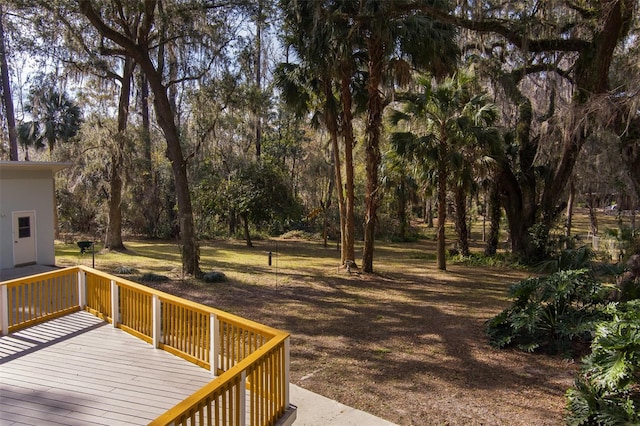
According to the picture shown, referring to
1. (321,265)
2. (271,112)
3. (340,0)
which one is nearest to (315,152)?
(271,112)

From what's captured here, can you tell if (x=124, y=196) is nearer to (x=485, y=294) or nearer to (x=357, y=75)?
(x=357, y=75)

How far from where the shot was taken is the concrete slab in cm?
481

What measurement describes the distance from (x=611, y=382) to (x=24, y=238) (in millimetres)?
14476

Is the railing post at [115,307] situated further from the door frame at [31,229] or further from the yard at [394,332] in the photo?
the door frame at [31,229]

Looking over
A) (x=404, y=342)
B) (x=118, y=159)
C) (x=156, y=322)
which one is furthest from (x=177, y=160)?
(x=404, y=342)

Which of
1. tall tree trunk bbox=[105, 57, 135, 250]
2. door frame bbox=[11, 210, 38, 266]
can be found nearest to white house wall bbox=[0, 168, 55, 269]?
door frame bbox=[11, 210, 38, 266]

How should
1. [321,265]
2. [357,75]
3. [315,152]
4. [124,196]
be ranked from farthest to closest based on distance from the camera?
[315,152] < [124,196] < [321,265] < [357,75]

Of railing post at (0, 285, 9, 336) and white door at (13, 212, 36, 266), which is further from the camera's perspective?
white door at (13, 212, 36, 266)

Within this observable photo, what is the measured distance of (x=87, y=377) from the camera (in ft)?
15.7

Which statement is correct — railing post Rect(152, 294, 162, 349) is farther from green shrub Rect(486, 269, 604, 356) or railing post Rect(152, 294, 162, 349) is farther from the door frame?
the door frame

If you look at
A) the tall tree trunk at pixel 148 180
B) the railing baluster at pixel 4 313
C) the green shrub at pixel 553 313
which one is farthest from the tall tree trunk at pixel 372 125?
the tall tree trunk at pixel 148 180

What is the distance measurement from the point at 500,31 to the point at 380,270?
8191 millimetres

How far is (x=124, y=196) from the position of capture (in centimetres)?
2147

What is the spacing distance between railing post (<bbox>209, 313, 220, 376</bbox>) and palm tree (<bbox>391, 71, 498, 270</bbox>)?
991 cm
